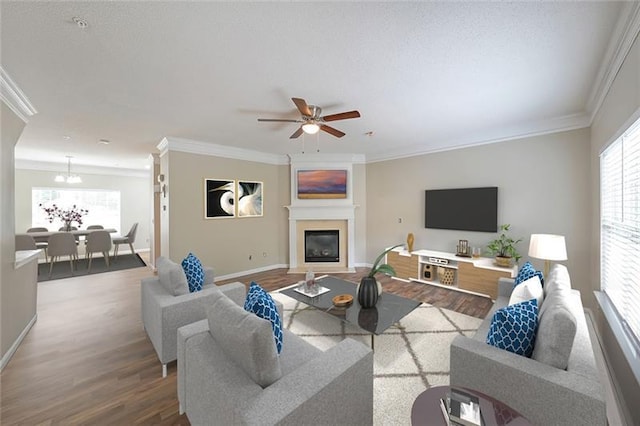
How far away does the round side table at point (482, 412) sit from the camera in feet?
3.31

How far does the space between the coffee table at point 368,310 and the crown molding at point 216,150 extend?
3.15 metres

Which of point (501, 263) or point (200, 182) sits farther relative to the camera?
point (200, 182)

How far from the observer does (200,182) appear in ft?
15.1

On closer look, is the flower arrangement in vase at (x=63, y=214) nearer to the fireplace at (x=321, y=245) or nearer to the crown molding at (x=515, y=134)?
the fireplace at (x=321, y=245)

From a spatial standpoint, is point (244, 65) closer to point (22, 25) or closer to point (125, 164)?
point (22, 25)

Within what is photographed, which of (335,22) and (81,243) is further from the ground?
(335,22)

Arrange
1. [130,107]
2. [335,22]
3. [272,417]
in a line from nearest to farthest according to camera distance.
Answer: [272,417] → [335,22] → [130,107]

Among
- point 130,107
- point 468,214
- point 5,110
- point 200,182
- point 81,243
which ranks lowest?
point 81,243

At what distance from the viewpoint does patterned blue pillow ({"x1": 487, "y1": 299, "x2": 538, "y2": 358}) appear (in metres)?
1.46

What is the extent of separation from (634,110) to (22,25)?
4.12 metres

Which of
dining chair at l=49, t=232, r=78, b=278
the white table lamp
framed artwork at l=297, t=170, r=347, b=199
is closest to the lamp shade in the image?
the white table lamp

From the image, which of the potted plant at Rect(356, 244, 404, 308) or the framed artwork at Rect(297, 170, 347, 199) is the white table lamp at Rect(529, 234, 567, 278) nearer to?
the potted plant at Rect(356, 244, 404, 308)

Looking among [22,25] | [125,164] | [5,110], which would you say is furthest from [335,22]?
[125,164]

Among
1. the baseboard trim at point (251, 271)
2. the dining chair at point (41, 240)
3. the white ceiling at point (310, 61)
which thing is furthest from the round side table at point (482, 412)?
the dining chair at point (41, 240)
